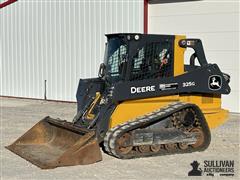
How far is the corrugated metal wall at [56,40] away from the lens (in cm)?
1548

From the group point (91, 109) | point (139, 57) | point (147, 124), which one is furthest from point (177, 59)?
point (91, 109)

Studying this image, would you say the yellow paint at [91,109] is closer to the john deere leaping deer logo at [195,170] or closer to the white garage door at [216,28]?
the john deere leaping deer logo at [195,170]

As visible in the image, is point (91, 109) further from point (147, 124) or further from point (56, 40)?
point (56, 40)

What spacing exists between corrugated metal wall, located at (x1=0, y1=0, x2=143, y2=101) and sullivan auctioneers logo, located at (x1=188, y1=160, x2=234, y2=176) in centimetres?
762

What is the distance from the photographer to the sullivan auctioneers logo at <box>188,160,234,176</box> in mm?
7020

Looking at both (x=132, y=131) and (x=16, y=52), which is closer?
(x=132, y=131)

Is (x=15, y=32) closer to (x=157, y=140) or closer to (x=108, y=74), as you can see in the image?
(x=108, y=74)

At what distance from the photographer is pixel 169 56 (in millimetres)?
8516

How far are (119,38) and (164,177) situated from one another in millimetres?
2791

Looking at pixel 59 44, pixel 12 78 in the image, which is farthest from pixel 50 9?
pixel 12 78

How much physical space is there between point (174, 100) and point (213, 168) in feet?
5.37

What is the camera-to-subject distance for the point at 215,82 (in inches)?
344

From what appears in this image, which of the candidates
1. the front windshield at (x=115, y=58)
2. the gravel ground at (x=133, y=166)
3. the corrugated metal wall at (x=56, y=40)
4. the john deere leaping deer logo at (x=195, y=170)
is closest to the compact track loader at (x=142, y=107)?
the front windshield at (x=115, y=58)

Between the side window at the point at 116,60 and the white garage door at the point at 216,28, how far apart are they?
5489 millimetres
